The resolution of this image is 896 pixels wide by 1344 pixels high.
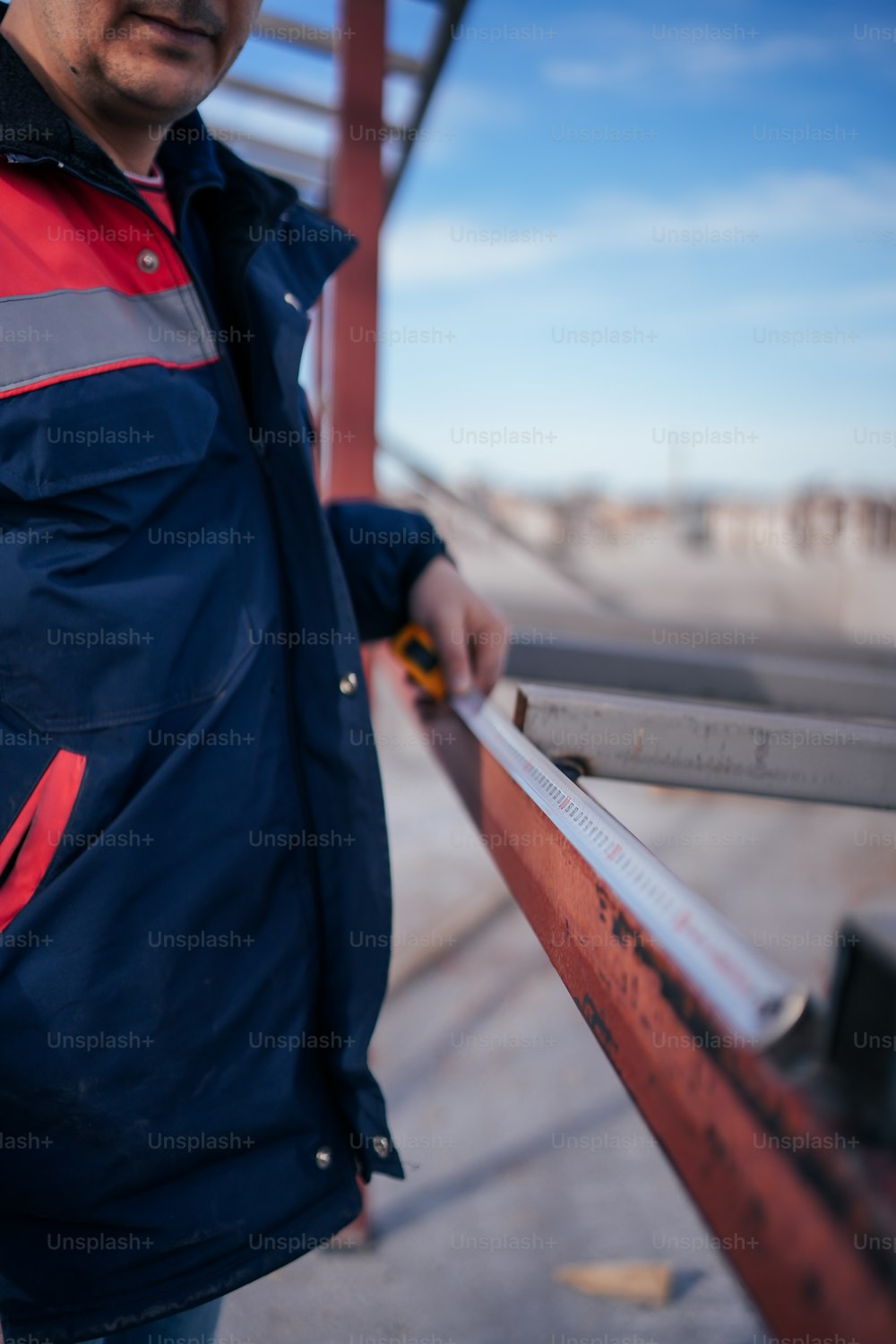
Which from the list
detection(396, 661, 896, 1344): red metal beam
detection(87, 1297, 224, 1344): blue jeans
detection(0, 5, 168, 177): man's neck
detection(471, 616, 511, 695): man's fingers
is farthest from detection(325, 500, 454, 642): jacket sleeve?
detection(87, 1297, 224, 1344): blue jeans

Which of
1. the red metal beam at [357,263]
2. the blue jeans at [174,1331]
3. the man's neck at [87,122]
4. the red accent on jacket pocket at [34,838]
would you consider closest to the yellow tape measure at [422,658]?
the red accent on jacket pocket at [34,838]

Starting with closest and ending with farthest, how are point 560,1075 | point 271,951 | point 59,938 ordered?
1. point 59,938
2. point 271,951
3. point 560,1075

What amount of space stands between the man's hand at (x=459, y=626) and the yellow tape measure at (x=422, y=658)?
0.02 meters

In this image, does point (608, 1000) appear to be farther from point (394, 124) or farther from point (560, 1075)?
point (394, 124)

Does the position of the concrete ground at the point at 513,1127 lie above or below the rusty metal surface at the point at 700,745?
below

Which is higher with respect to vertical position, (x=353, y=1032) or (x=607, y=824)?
(x=607, y=824)

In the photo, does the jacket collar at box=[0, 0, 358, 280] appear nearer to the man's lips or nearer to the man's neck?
the man's neck

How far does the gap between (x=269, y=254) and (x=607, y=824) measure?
1.02 meters

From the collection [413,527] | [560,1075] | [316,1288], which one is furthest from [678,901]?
[560,1075]

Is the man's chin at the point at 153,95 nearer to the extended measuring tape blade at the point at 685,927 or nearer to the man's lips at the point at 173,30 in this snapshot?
the man's lips at the point at 173,30

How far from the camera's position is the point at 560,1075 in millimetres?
3455

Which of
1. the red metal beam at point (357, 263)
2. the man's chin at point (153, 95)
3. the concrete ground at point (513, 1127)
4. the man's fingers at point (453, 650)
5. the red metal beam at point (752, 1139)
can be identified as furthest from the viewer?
the red metal beam at point (357, 263)

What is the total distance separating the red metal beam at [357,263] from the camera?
Answer: 279 cm

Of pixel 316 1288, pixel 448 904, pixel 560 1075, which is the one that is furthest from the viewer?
pixel 448 904
